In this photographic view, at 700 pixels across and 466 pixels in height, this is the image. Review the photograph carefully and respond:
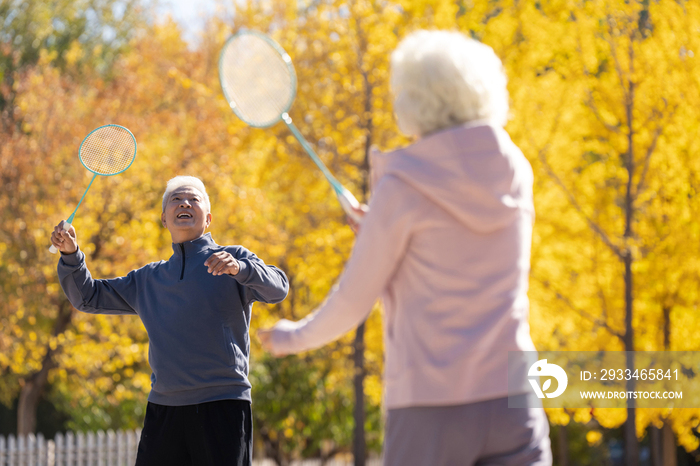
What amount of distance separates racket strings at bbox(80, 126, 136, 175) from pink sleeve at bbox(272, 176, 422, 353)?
2.45m

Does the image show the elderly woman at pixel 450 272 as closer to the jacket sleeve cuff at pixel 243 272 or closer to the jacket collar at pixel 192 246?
the jacket sleeve cuff at pixel 243 272

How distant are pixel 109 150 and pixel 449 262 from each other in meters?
2.80

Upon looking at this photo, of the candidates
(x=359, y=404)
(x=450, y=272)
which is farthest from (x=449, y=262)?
(x=359, y=404)

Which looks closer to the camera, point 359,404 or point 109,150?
point 109,150

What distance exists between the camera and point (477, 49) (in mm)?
1823

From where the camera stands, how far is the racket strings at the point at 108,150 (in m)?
3.95

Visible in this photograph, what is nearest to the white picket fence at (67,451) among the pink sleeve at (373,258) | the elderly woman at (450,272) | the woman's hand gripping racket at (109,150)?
the woman's hand gripping racket at (109,150)

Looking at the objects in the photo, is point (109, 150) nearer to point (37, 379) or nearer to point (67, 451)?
point (67, 451)

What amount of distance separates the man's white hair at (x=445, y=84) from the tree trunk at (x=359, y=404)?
8.08m

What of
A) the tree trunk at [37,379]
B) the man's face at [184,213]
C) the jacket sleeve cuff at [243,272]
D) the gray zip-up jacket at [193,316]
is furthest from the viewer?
the tree trunk at [37,379]

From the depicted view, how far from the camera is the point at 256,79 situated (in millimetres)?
4000

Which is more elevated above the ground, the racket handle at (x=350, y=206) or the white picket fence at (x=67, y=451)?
the racket handle at (x=350, y=206)

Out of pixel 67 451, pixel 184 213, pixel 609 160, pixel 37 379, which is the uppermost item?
pixel 609 160

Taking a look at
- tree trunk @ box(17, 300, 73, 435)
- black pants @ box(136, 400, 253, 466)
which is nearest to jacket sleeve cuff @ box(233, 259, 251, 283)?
black pants @ box(136, 400, 253, 466)
